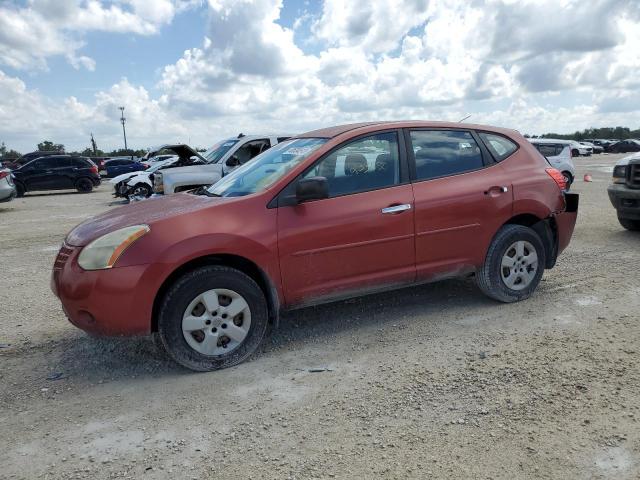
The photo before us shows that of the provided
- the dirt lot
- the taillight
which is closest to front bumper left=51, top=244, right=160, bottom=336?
the dirt lot

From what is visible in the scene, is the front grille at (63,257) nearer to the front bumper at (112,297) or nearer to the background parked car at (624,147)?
the front bumper at (112,297)

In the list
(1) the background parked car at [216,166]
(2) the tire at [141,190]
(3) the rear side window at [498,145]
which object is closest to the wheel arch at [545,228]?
(3) the rear side window at [498,145]

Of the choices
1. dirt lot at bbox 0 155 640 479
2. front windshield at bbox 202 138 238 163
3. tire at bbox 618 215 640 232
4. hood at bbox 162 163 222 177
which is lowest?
dirt lot at bbox 0 155 640 479

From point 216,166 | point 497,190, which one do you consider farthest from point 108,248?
point 216,166

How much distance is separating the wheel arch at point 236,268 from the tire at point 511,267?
79.8 inches

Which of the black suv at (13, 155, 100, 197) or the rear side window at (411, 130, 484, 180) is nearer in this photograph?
the rear side window at (411, 130, 484, 180)

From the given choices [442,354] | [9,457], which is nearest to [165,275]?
[9,457]

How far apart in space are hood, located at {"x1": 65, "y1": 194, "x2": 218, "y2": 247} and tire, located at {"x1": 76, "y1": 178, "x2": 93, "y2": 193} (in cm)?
1952

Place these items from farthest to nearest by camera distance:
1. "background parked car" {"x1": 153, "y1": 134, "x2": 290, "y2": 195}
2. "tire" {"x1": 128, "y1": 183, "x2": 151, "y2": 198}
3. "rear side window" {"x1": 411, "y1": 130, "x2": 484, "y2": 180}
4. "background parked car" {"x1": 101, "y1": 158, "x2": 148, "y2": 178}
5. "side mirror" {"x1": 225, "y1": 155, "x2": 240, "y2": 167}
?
"background parked car" {"x1": 101, "y1": 158, "x2": 148, "y2": 178}
"tire" {"x1": 128, "y1": 183, "x2": 151, "y2": 198}
"side mirror" {"x1": 225, "y1": 155, "x2": 240, "y2": 167}
"background parked car" {"x1": 153, "y1": 134, "x2": 290, "y2": 195}
"rear side window" {"x1": 411, "y1": 130, "x2": 484, "y2": 180}

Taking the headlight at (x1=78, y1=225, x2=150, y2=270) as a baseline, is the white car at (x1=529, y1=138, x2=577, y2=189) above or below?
above

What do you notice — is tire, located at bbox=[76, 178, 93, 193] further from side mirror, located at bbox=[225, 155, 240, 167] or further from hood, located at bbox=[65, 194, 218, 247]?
hood, located at bbox=[65, 194, 218, 247]

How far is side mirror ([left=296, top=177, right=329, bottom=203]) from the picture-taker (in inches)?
152

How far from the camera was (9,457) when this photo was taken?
2.86 metres

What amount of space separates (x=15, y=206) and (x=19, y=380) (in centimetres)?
1542
